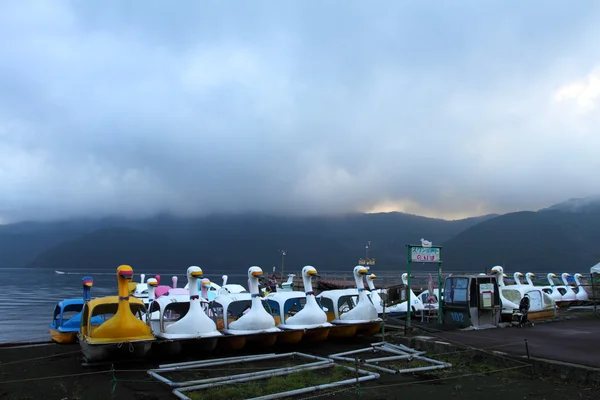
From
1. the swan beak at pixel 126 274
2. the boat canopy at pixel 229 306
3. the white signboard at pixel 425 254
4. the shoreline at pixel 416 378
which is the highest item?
the white signboard at pixel 425 254

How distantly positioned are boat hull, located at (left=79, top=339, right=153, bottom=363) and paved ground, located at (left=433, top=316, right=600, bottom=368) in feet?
28.5

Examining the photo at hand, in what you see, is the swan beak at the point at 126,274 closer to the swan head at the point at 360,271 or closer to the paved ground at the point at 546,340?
the swan head at the point at 360,271

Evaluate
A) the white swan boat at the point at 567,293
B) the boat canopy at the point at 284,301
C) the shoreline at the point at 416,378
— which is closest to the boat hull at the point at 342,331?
the boat canopy at the point at 284,301

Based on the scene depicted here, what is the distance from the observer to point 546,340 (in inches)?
535

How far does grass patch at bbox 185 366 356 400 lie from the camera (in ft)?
29.0

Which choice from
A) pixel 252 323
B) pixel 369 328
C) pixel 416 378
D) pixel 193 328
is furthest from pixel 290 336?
pixel 416 378

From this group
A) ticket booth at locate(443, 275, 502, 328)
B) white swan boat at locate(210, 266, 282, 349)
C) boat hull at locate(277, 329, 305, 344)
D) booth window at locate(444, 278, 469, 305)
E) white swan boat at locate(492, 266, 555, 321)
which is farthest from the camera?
white swan boat at locate(492, 266, 555, 321)

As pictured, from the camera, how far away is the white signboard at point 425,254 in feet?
53.9

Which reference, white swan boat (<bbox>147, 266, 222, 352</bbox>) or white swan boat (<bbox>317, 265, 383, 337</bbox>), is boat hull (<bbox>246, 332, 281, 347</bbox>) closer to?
white swan boat (<bbox>147, 266, 222, 352</bbox>)

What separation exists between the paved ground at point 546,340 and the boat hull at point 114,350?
8693 millimetres

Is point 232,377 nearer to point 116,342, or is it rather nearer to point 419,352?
point 116,342

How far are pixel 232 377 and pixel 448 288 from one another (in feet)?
33.4

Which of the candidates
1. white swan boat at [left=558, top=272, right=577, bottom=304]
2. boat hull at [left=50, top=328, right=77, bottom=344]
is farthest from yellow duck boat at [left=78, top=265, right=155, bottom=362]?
white swan boat at [left=558, top=272, right=577, bottom=304]

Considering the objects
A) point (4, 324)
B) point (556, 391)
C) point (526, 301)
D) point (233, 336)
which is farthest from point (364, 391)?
point (4, 324)
